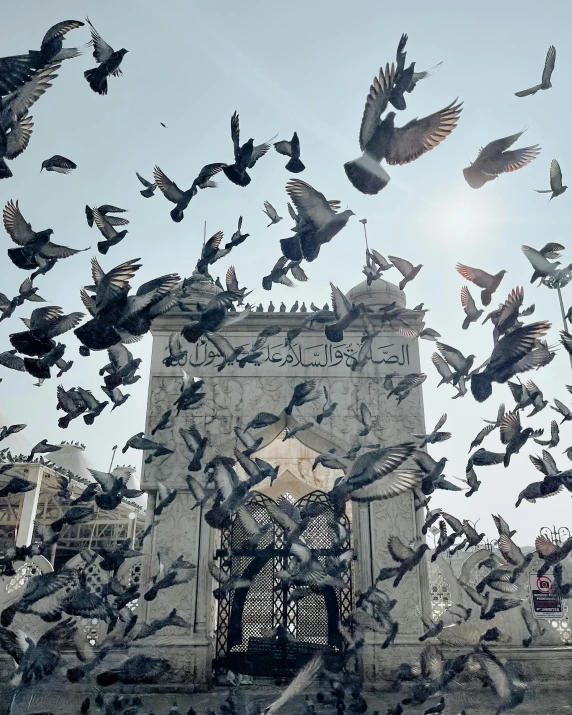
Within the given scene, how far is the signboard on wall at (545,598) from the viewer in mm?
8641

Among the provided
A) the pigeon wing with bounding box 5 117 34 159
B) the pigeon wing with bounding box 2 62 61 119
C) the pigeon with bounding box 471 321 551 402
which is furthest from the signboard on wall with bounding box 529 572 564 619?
the pigeon wing with bounding box 2 62 61 119

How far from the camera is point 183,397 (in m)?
7.18

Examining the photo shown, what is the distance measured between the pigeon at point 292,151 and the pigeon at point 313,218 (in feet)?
0.61

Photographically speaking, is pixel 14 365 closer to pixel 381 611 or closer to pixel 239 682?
pixel 239 682

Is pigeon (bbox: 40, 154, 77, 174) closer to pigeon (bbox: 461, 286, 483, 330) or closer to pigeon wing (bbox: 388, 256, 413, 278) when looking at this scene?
pigeon wing (bbox: 388, 256, 413, 278)

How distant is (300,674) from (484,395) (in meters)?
5.13

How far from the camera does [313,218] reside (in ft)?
17.4

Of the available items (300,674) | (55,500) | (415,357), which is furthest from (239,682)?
(55,500)

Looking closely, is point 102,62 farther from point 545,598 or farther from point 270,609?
point 545,598

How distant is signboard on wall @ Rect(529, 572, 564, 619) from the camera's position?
864 cm

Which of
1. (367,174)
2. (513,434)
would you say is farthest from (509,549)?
(367,174)

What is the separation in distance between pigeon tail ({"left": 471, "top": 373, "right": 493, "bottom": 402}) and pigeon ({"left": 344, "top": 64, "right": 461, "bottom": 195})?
237 centimetres

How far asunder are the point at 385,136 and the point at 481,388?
273cm

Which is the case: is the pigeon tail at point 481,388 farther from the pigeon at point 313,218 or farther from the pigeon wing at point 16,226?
the pigeon wing at point 16,226
